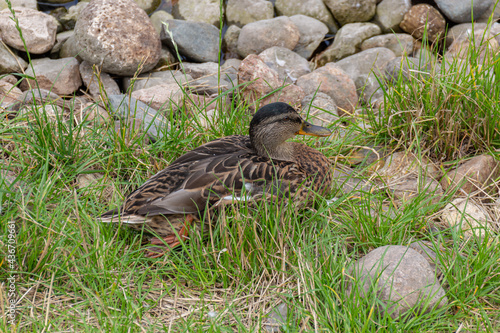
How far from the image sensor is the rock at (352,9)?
635cm

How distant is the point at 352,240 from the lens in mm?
2883

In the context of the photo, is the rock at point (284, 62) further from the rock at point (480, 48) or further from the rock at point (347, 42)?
the rock at point (480, 48)

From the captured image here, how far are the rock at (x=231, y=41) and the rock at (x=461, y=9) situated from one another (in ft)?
8.57

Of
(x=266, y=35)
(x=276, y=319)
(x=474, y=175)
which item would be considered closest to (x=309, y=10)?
(x=266, y=35)

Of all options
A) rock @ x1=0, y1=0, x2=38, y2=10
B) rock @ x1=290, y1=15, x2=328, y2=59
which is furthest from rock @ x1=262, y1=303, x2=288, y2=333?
rock @ x1=0, y1=0, x2=38, y2=10

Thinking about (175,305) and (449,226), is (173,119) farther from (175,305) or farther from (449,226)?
(449,226)

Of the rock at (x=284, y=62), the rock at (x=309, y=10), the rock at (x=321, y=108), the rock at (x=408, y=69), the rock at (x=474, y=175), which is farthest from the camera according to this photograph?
the rock at (x=309, y=10)

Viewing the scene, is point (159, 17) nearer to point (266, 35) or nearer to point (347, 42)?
point (266, 35)

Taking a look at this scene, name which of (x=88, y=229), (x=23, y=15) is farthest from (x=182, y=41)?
(x=88, y=229)

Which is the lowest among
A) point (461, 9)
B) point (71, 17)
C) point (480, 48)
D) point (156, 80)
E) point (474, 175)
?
point (156, 80)

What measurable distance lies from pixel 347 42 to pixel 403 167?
119 inches

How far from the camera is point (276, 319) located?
2.39 m

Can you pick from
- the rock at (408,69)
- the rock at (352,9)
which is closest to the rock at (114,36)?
the rock at (408,69)

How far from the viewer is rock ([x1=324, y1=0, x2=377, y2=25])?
635cm
